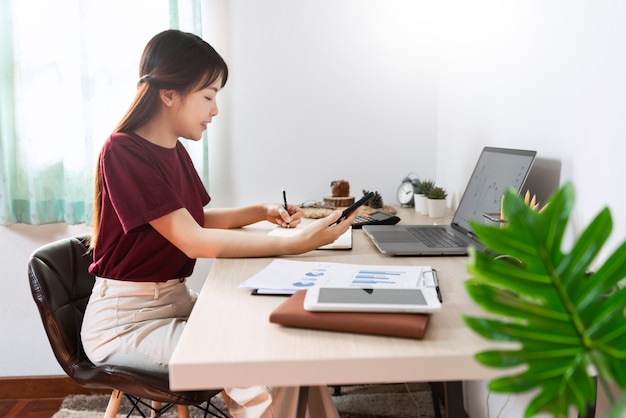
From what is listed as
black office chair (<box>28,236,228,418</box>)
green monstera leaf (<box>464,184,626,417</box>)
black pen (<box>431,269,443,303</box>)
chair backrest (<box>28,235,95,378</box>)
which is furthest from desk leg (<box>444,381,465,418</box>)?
chair backrest (<box>28,235,95,378</box>)

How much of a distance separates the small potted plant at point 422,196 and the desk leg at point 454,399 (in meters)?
0.90

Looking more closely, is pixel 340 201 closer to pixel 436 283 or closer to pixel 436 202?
pixel 436 202

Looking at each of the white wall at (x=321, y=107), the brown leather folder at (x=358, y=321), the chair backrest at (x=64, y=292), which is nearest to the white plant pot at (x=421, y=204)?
the white wall at (x=321, y=107)

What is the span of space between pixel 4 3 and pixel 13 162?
0.55 metres

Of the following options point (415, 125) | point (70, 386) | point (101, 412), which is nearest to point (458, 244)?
point (415, 125)

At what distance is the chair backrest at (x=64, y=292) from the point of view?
1499 mm

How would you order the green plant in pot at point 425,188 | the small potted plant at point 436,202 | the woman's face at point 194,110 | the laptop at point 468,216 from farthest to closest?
1. the green plant in pot at point 425,188
2. the small potted plant at point 436,202
3. the woman's face at point 194,110
4. the laptop at point 468,216

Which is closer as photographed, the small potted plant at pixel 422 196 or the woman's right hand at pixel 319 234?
the woman's right hand at pixel 319 234

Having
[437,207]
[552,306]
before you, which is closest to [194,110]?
[437,207]

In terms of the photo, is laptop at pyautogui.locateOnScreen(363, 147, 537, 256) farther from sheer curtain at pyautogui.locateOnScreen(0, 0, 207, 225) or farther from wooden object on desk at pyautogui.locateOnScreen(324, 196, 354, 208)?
sheer curtain at pyautogui.locateOnScreen(0, 0, 207, 225)

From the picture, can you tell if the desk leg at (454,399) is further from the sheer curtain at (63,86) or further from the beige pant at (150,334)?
the sheer curtain at (63,86)

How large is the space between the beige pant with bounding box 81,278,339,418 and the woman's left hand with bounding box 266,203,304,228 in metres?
0.35

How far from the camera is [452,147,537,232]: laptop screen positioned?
58.1 inches

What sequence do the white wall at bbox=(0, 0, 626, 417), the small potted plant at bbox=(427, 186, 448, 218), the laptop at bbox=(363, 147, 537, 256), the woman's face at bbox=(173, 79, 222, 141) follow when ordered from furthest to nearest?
1. the white wall at bbox=(0, 0, 626, 417)
2. the small potted plant at bbox=(427, 186, 448, 218)
3. the woman's face at bbox=(173, 79, 222, 141)
4. the laptop at bbox=(363, 147, 537, 256)
